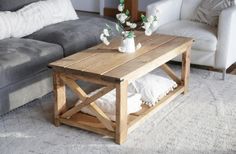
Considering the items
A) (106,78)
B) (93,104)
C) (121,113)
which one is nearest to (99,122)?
(93,104)

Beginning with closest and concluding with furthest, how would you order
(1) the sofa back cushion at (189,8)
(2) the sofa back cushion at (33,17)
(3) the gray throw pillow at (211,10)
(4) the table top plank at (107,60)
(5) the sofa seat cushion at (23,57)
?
(4) the table top plank at (107,60)
(5) the sofa seat cushion at (23,57)
(2) the sofa back cushion at (33,17)
(3) the gray throw pillow at (211,10)
(1) the sofa back cushion at (189,8)

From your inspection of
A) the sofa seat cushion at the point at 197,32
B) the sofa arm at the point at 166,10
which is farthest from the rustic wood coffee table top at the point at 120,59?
the sofa arm at the point at 166,10

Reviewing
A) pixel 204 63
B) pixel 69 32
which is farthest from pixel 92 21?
pixel 204 63

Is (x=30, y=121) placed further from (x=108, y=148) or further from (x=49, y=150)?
(x=108, y=148)

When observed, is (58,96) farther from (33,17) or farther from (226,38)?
(226,38)

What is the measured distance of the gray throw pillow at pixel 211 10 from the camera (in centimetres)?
376

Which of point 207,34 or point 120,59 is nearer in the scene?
point 120,59

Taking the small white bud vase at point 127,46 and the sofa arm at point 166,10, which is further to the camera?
the sofa arm at point 166,10

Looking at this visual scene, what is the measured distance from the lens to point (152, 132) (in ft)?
8.74

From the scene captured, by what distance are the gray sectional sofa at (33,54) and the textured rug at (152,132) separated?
16cm

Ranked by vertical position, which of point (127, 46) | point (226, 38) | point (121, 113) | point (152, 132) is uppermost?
point (127, 46)

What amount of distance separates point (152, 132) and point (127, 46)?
620 mm

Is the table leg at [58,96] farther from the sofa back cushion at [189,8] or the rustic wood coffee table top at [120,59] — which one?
the sofa back cushion at [189,8]

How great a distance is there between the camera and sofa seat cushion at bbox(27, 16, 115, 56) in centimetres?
331
